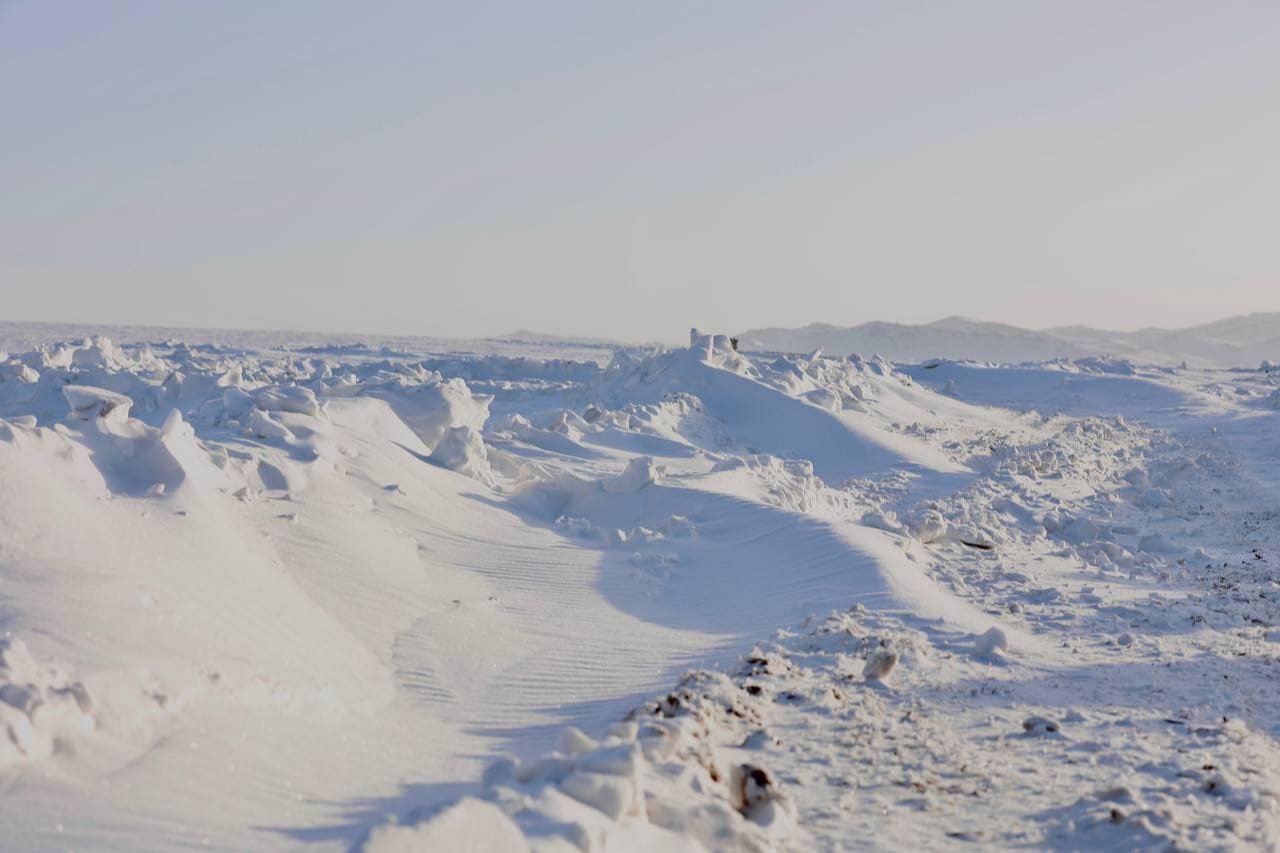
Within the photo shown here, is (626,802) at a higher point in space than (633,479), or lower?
lower

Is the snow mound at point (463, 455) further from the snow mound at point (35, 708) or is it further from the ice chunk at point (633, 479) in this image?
the snow mound at point (35, 708)

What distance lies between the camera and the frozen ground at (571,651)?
2.73 metres

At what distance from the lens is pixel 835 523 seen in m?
7.06

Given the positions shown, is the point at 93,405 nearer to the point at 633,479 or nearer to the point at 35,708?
the point at 35,708

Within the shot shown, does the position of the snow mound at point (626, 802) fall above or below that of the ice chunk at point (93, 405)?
below

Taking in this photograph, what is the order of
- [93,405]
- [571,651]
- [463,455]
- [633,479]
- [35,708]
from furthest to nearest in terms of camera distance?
1. [633,479]
2. [463,455]
3. [93,405]
4. [571,651]
5. [35,708]

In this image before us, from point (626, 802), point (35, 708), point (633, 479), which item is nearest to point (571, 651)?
point (626, 802)

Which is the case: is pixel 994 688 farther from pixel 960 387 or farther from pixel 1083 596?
pixel 960 387

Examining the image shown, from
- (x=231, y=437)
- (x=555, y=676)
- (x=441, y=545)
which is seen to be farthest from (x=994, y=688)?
(x=231, y=437)

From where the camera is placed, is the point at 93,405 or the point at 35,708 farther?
the point at 93,405

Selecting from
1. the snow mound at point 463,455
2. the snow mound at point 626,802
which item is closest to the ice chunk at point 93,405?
the snow mound at point 463,455

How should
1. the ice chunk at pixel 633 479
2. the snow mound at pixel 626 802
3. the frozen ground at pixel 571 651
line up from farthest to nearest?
1. the ice chunk at pixel 633 479
2. the frozen ground at pixel 571 651
3. the snow mound at pixel 626 802

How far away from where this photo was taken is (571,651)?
16.2 ft

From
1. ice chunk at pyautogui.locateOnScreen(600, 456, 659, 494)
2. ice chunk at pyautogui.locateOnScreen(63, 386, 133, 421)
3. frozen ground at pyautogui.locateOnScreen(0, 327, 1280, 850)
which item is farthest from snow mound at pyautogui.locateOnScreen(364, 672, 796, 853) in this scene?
ice chunk at pyautogui.locateOnScreen(600, 456, 659, 494)
